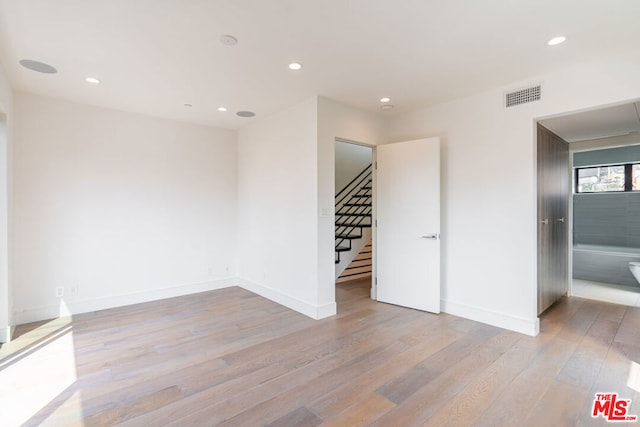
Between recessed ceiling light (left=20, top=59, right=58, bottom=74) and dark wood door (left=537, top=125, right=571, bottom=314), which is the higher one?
recessed ceiling light (left=20, top=59, right=58, bottom=74)

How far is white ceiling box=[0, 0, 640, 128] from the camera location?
2021 millimetres

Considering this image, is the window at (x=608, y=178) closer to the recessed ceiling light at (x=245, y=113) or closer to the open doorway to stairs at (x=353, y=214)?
the open doorway to stairs at (x=353, y=214)

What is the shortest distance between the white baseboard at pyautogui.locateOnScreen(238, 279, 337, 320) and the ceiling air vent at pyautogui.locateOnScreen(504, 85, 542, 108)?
10.1 ft

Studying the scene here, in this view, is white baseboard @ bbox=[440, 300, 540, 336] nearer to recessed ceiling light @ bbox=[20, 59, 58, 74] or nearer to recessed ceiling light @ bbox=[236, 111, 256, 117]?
recessed ceiling light @ bbox=[236, 111, 256, 117]

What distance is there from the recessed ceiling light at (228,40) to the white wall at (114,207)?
103 inches

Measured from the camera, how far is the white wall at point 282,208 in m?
3.73

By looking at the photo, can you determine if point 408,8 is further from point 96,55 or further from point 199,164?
point 199,164

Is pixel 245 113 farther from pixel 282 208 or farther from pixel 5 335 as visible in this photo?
pixel 5 335

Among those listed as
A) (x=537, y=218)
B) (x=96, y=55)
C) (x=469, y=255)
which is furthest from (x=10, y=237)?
(x=537, y=218)

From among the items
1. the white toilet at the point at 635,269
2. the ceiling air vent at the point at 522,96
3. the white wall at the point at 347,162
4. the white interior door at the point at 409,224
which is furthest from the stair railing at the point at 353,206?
the white toilet at the point at 635,269

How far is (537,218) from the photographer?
3.33m

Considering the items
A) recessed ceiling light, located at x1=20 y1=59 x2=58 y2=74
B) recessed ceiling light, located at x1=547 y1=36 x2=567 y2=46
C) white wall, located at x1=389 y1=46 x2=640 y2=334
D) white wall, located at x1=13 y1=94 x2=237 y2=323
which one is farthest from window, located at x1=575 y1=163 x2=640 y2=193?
recessed ceiling light, located at x1=20 y1=59 x2=58 y2=74

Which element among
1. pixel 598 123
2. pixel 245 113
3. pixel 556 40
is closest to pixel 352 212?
pixel 245 113

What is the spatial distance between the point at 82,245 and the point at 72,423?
269 centimetres
